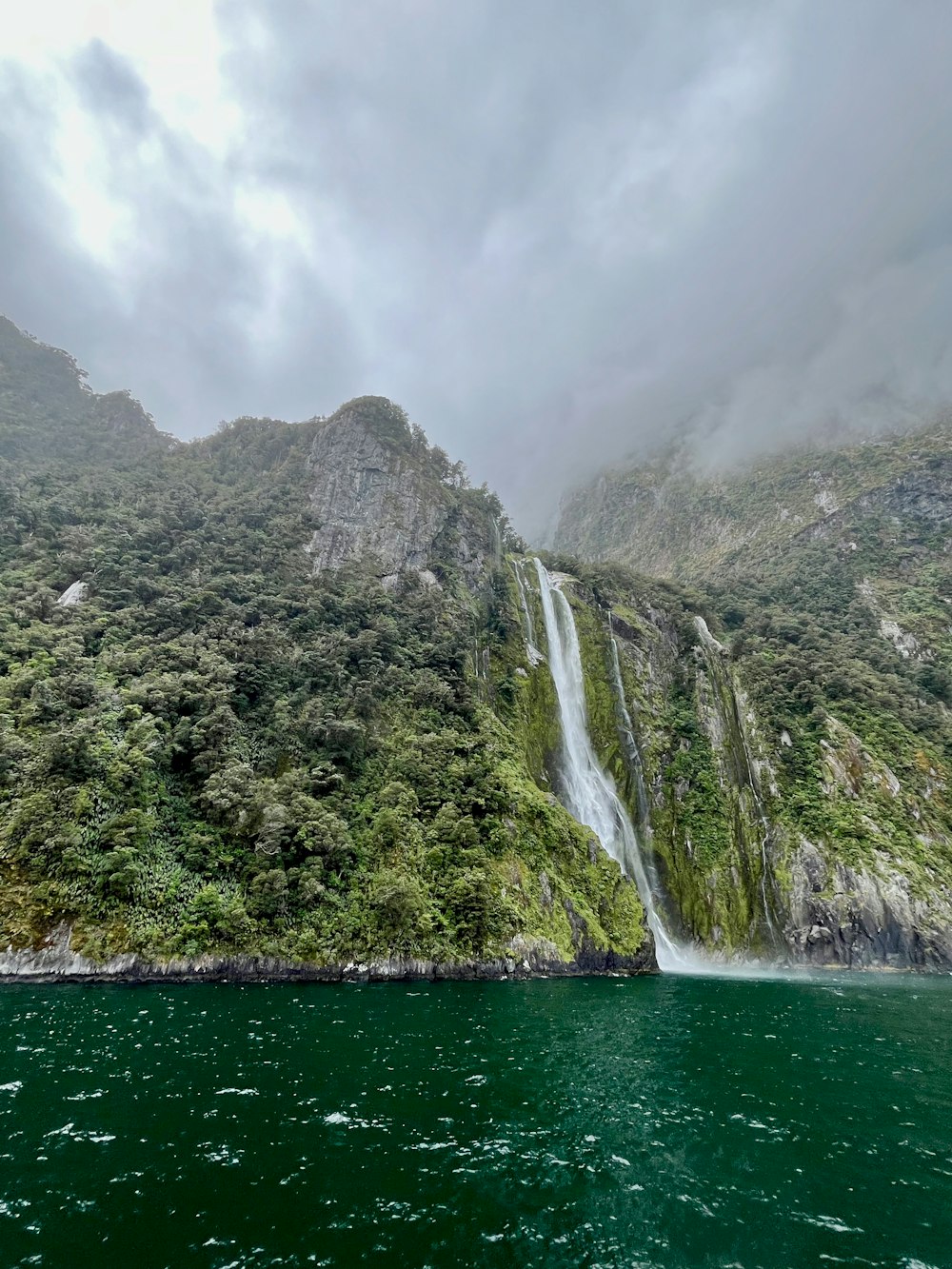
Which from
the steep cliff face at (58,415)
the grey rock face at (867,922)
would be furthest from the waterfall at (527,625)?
the steep cliff face at (58,415)

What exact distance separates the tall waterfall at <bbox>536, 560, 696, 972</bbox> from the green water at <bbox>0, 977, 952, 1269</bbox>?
66.7ft

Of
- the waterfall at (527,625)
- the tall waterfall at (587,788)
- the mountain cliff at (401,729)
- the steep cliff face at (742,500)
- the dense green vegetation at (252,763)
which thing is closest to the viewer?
the dense green vegetation at (252,763)

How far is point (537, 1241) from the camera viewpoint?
8.23m

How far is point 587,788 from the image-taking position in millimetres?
44969

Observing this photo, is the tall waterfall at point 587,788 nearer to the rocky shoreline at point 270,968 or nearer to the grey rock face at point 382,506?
the rocky shoreline at point 270,968

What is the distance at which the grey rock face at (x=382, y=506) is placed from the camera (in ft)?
192

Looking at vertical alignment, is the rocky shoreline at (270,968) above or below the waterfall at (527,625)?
below

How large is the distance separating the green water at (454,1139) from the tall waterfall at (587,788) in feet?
66.7

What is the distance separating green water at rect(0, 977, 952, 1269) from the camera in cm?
813

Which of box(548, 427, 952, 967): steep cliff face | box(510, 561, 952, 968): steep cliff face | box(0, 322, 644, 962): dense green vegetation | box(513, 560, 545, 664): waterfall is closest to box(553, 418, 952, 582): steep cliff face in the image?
box(548, 427, 952, 967): steep cliff face

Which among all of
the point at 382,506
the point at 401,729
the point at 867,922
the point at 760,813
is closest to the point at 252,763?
the point at 401,729

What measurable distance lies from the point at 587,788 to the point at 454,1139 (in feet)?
115

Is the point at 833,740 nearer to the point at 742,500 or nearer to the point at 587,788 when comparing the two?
the point at 587,788

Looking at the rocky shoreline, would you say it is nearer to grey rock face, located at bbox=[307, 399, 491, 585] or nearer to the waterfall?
the waterfall
